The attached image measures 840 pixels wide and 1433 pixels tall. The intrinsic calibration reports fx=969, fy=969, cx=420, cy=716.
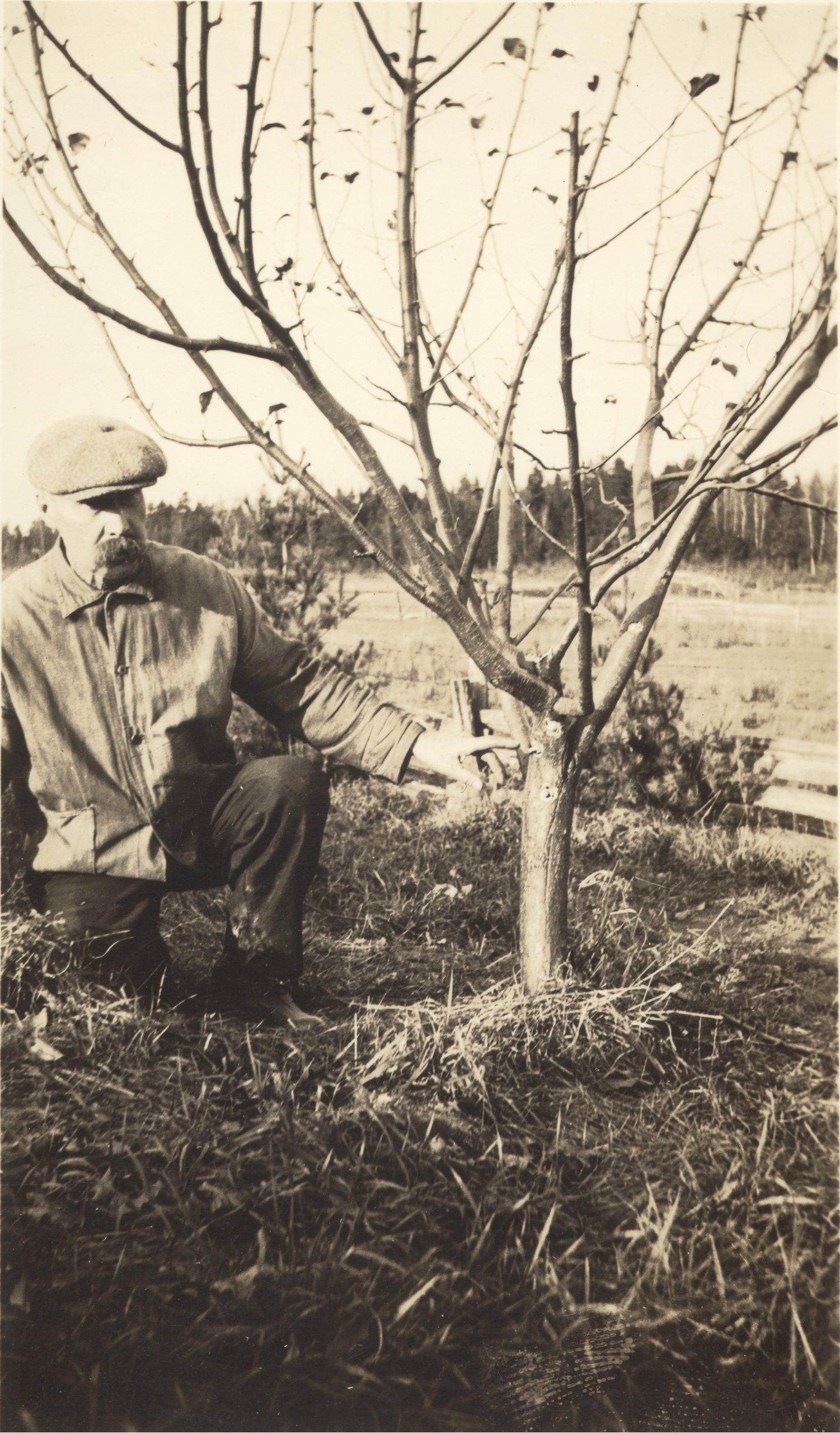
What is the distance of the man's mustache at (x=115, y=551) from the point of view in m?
2.22

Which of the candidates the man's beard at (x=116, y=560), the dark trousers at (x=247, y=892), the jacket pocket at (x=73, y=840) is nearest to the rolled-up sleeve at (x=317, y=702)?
the dark trousers at (x=247, y=892)

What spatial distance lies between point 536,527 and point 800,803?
190 centimetres

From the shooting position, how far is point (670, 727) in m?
4.15

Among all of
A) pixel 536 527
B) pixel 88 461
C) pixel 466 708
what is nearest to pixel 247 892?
pixel 88 461

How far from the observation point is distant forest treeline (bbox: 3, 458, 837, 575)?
126 inches

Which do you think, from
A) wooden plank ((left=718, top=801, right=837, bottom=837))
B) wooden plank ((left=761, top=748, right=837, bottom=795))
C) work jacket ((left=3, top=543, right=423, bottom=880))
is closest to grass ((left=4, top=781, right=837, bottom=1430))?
work jacket ((left=3, top=543, right=423, bottom=880))

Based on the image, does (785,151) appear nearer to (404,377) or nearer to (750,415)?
(750,415)

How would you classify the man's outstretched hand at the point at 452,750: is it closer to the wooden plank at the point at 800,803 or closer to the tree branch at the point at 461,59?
the tree branch at the point at 461,59

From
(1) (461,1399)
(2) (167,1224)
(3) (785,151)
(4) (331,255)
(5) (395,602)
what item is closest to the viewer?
(1) (461,1399)

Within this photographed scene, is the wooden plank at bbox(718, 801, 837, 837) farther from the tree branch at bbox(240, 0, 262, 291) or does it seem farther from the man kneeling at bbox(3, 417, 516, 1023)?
the tree branch at bbox(240, 0, 262, 291)

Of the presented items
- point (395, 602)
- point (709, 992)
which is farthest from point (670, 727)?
point (395, 602)

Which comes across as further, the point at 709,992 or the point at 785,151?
the point at 709,992

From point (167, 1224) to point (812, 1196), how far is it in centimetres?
117

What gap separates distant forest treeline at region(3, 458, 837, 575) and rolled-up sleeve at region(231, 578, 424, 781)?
56cm
